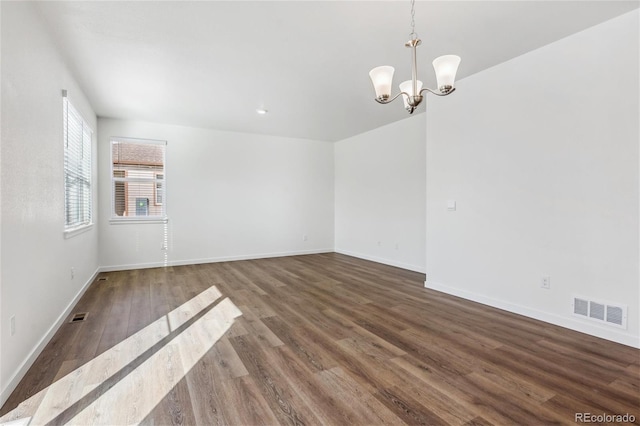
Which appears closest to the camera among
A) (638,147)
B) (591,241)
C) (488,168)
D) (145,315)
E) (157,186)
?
(638,147)

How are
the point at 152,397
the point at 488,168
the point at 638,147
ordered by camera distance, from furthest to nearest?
the point at 488,168, the point at 638,147, the point at 152,397

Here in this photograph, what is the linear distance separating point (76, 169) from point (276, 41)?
9.42 ft

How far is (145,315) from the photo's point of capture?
10.6 ft

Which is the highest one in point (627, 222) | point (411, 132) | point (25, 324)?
point (411, 132)

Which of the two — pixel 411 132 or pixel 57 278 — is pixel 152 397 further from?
pixel 411 132

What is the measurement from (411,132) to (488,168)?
2.11 meters

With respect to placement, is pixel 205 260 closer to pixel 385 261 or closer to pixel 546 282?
pixel 385 261

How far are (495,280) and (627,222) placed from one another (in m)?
1.25

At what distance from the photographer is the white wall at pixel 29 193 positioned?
6.09ft

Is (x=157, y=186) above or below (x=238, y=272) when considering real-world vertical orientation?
above

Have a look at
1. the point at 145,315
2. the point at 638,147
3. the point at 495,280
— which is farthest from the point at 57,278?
the point at 638,147

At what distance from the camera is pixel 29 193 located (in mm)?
2188

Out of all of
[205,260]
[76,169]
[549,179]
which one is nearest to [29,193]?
[76,169]

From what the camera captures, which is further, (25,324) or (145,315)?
(145,315)
